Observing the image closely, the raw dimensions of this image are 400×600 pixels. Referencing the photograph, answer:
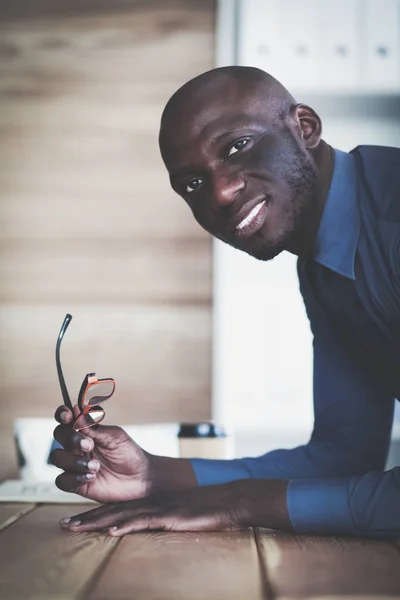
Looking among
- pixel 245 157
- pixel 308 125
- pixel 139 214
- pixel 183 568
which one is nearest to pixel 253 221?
pixel 245 157

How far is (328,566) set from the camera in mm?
701

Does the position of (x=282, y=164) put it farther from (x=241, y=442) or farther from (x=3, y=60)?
(x=3, y=60)

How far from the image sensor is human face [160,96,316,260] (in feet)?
3.58

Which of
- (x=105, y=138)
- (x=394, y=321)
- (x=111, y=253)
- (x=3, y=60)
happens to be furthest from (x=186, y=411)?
(x=3, y=60)

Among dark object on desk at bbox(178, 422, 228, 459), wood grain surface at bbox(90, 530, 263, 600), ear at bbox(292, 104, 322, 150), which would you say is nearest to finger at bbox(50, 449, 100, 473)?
wood grain surface at bbox(90, 530, 263, 600)

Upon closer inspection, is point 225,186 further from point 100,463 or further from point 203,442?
point 203,442

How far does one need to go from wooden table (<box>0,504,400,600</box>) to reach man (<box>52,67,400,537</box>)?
0.18ft

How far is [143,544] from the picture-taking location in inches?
31.6

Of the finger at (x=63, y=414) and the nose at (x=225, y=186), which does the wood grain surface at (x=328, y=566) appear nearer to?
the finger at (x=63, y=414)

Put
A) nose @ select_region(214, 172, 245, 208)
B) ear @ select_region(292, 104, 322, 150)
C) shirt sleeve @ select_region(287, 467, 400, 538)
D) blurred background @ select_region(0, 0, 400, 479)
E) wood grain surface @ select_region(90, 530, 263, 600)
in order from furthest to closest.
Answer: blurred background @ select_region(0, 0, 400, 479)
ear @ select_region(292, 104, 322, 150)
nose @ select_region(214, 172, 245, 208)
shirt sleeve @ select_region(287, 467, 400, 538)
wood grain surface @ select_region(90, 530, 263, 600)

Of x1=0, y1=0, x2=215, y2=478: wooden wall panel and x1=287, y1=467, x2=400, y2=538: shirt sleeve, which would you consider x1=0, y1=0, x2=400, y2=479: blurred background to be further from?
x1=287, y1=467, x2=400, y2=538: shirt sleeve

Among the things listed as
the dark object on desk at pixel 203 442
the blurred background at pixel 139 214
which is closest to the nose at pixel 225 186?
the dark object on desk at pixel 203 442

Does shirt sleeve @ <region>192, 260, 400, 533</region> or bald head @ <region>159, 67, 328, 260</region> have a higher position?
bald head @ <region>159, 67, 328, 260</region>

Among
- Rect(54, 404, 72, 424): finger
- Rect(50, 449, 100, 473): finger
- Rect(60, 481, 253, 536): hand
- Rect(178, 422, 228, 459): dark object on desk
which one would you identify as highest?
Rect(54, 404, 72, 424): finger
